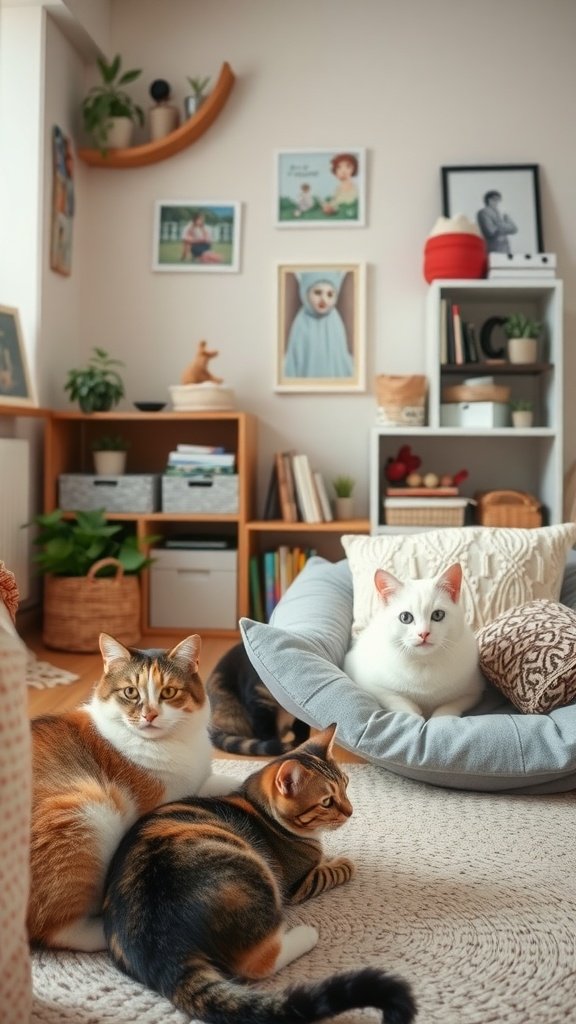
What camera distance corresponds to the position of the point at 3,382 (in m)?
3.66

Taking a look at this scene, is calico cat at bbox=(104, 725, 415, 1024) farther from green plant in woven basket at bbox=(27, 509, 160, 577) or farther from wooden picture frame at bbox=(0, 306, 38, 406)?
wooden picture frame at bbox=(0, 306, 38, 406)

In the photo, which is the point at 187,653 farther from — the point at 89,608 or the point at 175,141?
the point at 175,141

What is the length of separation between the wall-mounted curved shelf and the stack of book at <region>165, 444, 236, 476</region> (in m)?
1.32

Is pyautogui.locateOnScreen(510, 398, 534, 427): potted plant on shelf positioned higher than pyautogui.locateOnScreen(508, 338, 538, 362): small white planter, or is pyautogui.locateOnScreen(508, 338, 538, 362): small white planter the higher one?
pyautogui.locateOnScreen(508, 338, 538, 362): small white planter

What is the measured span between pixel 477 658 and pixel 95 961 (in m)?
1.23

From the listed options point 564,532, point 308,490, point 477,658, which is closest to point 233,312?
point 308,490

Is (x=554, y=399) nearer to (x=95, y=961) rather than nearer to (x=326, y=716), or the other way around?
(x=326, y=716)

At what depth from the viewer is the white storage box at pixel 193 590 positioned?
4.05m

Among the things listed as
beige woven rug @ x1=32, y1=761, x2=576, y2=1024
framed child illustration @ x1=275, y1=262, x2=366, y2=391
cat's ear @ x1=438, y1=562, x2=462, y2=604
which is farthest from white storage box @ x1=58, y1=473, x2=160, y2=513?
beige woven rug @ x1=32, y1=761, x2=576, y2=1024

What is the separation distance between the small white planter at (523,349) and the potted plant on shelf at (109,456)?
1689 millimetres

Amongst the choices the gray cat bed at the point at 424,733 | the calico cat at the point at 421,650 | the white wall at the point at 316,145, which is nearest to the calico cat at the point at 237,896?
the gray cat bed at the point at 424,733

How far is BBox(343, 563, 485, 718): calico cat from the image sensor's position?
2.15 m

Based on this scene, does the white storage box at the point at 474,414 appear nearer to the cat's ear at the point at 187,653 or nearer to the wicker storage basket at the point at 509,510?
the wicker storage basket at the point at 509,510

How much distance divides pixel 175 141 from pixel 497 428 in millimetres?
1871
